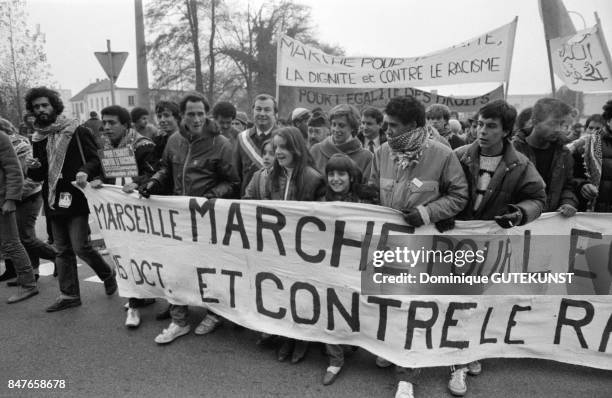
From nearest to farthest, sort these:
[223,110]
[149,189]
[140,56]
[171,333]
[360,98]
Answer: [171,333] < [149,189] < [223,110] < [360,98] < [140,56]

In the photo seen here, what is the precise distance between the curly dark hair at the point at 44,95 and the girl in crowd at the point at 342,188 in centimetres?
269

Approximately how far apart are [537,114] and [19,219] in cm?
487

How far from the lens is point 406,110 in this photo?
2693 mm

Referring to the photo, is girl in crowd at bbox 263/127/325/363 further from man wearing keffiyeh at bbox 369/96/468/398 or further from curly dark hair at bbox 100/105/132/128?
curly dark hair at bbox 100/105/132/128

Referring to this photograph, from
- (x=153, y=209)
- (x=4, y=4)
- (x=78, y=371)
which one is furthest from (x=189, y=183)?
(x=4, y=4)

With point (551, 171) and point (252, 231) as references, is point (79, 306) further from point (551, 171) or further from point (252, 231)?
point (551, 171)

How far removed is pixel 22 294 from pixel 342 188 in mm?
3449

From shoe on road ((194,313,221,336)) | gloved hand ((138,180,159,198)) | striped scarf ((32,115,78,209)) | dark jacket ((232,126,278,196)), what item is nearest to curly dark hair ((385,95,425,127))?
dark jacket ((232,126,278,196))

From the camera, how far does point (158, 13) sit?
2230cm

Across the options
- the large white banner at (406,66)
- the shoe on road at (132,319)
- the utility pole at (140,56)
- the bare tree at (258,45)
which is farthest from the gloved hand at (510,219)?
the bare tree at (258,45)

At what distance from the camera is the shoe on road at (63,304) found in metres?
3.99

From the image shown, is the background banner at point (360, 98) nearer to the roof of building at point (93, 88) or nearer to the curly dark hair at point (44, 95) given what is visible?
the curly dark hair at point (44, 95)

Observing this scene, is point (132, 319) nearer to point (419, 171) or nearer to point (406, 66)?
point (419, 171)

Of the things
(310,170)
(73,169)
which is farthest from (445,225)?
(73,169)
